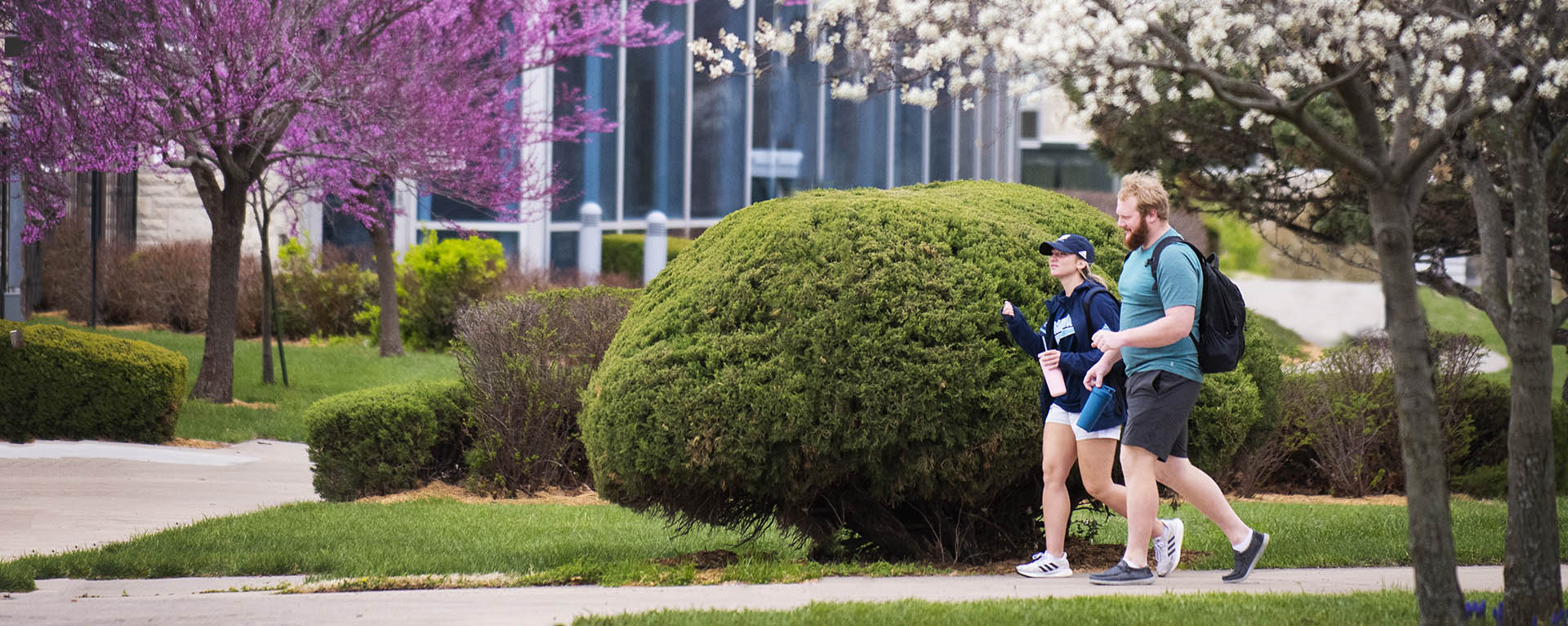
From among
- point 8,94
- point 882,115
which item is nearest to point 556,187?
point 8,94

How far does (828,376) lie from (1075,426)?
0.95 m

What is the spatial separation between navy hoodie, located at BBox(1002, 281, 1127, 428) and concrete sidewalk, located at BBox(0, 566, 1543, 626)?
0.70 meters

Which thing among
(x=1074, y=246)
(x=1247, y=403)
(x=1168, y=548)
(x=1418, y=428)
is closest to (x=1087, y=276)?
(x=1074, y=246)

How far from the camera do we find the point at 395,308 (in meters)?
17.2

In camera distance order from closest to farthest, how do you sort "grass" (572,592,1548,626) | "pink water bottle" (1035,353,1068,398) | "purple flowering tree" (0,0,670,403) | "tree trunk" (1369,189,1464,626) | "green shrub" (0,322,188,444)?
"tree trunk" (1369,189,1464,626), "grass" (572,592,1548,626), "pink water bottle" (1035,353,1068,398), "green shrub" (0,322,188,444), "purple flowering tree" (0,0,670,403)

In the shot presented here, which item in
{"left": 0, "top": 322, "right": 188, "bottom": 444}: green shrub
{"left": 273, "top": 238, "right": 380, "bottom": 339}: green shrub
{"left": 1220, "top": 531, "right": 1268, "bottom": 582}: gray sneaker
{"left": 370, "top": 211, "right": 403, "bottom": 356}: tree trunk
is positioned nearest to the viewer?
{"left": 1220, "top": 531, "right": 1268, "bottom": 582}: gray sneaker

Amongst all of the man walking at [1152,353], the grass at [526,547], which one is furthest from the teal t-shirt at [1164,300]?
the grass at [526,547]

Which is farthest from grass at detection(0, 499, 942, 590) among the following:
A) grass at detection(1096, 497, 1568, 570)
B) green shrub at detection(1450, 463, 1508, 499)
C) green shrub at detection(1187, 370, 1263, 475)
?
green shrub at detection(1450, 463, 1508, 499)

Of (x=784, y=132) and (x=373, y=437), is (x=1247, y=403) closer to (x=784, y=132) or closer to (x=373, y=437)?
(x=373, y=437)

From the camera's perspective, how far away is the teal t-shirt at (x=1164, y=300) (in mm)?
4906

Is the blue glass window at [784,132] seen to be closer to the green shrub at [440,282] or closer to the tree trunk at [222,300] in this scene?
the green shrub at [440,282]

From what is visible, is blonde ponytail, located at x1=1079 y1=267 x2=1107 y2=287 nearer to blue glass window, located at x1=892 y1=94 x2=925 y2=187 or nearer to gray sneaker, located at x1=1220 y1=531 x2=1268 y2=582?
gray sneaker, located at x1=1220 y1=531 x2=1268 y2=582

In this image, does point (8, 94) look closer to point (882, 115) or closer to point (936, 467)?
point (936, 467)

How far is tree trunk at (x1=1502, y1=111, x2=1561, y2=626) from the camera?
4.09 metres
